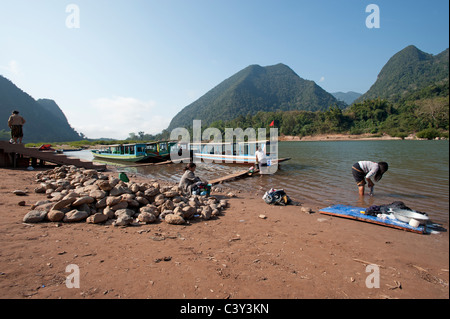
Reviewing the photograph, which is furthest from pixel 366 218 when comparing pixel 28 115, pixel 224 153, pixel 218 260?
pixel 28 115

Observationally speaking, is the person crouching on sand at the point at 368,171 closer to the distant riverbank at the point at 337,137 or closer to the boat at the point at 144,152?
the boat at the point at 144,152

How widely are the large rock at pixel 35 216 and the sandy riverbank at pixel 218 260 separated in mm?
118

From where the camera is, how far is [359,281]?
283cm

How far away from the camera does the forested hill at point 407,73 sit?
121 m

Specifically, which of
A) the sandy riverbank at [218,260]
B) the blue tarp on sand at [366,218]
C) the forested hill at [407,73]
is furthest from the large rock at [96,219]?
the forested hill at [407,73]

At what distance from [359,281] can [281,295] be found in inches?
45.3

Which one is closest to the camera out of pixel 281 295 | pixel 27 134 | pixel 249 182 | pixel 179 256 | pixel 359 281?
pixel 281 295

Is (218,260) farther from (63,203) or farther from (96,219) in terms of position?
(63,203)

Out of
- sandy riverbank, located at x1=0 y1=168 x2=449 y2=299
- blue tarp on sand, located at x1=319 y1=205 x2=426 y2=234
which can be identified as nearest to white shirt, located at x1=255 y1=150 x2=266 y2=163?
blue tarp on sand, located at x1=319 y1=205 x2=426 y2=234

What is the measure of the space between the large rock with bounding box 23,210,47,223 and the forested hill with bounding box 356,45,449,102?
Answer: 148195mm

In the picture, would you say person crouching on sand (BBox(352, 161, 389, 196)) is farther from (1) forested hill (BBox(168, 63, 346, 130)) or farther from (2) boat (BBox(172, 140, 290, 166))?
(1) forested hill (BBox(168, 63, 346, 130))

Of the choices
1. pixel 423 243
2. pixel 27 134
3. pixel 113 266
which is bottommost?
pixel 423 243
